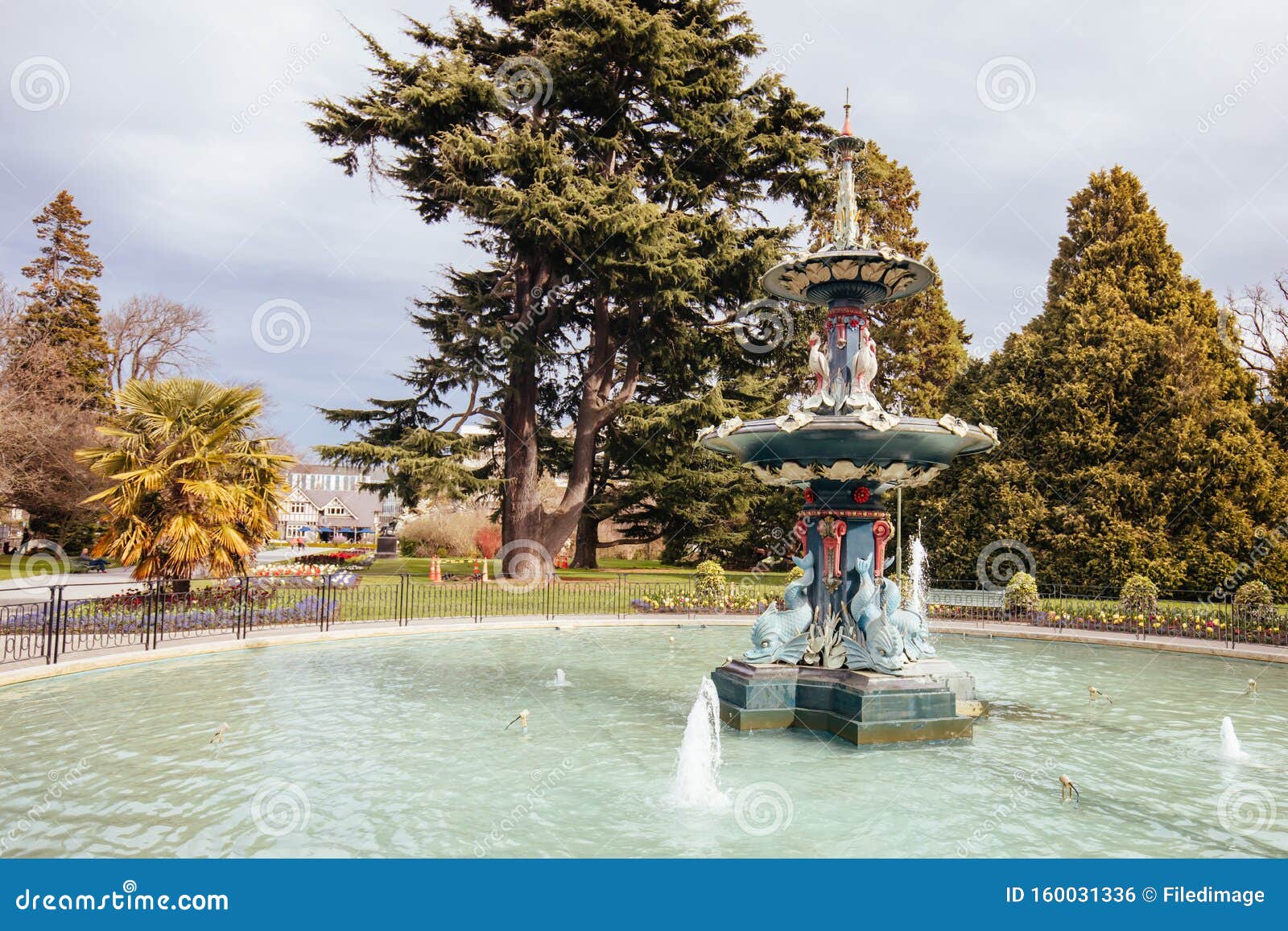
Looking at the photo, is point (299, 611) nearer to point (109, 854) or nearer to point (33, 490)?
point (109, 854)

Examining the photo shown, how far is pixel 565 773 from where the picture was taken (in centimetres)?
705

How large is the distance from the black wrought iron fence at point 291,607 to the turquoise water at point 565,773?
2.31 meters

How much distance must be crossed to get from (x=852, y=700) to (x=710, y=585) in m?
14.0

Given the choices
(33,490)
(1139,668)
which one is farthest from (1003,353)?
(33,490)

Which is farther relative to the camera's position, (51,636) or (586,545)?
(586,545)

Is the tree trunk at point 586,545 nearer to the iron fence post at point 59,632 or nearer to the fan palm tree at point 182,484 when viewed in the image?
the fan palm tree at point 182,484

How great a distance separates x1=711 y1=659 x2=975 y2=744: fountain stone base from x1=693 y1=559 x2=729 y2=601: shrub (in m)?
12.6

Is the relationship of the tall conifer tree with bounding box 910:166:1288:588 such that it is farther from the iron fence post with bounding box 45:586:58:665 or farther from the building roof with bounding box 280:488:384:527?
the building roof with bounding box 280:488:384:527

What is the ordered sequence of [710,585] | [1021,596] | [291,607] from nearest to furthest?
[291,607] → [1021,596] → [710,585]

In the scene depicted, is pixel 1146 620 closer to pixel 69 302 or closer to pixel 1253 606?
pixel 1253 606

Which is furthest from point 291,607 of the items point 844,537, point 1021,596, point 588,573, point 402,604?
point 588,573

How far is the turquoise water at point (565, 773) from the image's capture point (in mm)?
5480

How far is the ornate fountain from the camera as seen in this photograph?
8547 mm

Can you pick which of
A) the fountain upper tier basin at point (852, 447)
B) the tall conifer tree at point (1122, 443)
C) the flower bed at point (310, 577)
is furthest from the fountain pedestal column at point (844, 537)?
the tall conifer tree at point (1122, 443)
